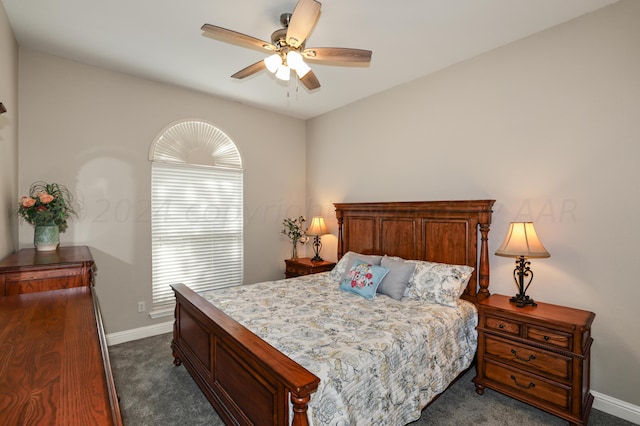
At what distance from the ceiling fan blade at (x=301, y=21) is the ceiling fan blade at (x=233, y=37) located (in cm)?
21

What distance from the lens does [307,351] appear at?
177 cm

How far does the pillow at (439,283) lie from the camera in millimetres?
2688

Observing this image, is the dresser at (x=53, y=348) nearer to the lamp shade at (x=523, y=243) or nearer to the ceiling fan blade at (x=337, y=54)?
the ceiling fan blade at (x=337, y=54)

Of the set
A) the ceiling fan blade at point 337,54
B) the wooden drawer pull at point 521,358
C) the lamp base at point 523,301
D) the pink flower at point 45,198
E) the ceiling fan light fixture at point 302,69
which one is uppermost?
the ceiling fan blade at point 337,54

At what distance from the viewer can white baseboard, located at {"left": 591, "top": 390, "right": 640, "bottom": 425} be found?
2.18 metres

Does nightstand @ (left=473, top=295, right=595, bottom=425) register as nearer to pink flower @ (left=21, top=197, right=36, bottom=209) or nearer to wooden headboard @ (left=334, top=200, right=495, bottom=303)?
wooden headboard @ (left=334, top=200, right=495, bottom=303)

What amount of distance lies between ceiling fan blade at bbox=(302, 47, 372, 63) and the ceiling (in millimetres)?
379

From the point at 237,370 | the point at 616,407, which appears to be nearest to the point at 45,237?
the point at 237,370

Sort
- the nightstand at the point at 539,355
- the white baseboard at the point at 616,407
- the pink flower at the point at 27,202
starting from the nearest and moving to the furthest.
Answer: the nightstand at the point at 539,355
the white baseboard at the point at 616,407
the pink flower at the point at 27,202

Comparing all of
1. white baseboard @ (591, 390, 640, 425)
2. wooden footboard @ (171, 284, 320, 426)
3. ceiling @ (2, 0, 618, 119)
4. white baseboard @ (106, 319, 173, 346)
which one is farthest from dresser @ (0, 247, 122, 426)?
white baseboard @ (591, 390, 640, 425)

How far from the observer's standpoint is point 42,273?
82.0 inches

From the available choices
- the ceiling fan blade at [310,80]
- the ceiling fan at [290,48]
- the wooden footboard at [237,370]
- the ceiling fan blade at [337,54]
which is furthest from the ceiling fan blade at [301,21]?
the wooden footboard at [237,370]

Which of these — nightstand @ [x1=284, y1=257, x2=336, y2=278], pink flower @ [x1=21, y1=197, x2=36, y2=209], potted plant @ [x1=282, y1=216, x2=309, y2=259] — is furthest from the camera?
potted plant @ [x1=282, y1=216, x2=309, y2=259]

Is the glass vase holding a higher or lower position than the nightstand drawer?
higher
